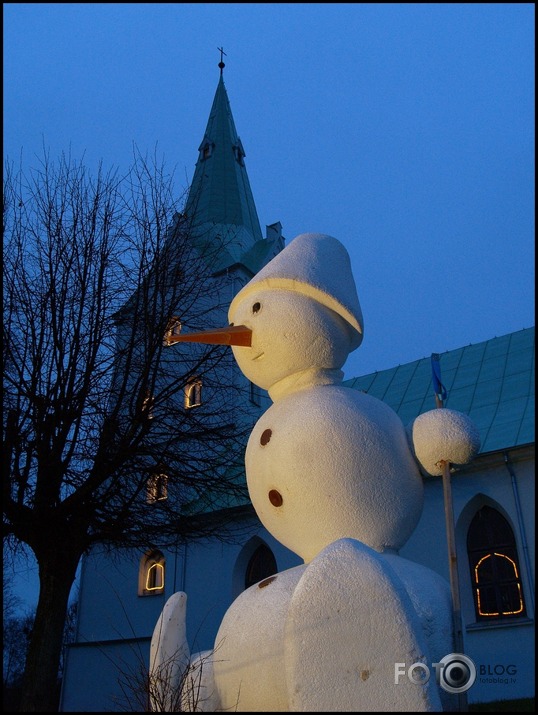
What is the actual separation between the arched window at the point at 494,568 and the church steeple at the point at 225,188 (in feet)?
38.2

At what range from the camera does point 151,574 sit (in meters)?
17.9

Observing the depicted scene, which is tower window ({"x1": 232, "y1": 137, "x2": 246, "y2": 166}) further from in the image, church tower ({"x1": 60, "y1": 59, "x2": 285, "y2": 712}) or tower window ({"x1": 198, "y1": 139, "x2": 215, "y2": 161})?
church tower ({"x1": 60, "y1": 59, "x2": 285, "y2": 712})

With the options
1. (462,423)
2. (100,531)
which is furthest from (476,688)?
(462,423)

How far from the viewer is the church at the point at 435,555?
39.9 feet

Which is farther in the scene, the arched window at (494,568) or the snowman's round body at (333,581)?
the arched window at (494,568)

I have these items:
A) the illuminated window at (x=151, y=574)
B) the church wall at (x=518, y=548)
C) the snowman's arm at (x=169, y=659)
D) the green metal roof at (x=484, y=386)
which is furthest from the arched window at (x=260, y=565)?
the snowman's arm at (x=169, y=659)

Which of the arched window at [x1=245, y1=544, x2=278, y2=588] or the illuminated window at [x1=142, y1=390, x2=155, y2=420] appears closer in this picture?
the illuminated window at [x1=142, y1=390, x2=155, y2=420]

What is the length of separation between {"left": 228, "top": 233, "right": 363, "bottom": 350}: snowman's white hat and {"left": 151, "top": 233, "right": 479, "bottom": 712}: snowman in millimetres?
13

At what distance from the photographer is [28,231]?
35.6ft

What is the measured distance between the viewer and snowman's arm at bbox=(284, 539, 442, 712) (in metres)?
4.20

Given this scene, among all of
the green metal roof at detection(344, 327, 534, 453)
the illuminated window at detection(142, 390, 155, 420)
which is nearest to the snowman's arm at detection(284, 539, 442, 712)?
the illuminated window at detection(142, 390, 155, 420)

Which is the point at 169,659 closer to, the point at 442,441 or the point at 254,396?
the point at 442,441

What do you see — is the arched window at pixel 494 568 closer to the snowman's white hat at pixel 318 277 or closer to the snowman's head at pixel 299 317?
the snowman's white hat at pixel 318 277

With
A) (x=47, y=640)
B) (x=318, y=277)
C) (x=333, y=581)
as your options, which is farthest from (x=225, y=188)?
(x=333, y=581)
